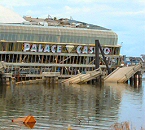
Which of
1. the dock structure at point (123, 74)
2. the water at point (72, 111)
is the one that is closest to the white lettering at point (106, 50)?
the dock structure at point (123, 74)

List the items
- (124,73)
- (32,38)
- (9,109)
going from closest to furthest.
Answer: (9,109) → (124,73) → (32,38)

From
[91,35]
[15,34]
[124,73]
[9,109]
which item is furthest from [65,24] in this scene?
[9,109]

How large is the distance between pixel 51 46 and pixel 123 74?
74.0 feet

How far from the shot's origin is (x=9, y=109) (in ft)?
218

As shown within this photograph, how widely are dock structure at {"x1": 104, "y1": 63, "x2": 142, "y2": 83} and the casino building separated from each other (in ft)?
43.2

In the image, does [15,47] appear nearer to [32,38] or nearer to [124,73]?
[32,38]

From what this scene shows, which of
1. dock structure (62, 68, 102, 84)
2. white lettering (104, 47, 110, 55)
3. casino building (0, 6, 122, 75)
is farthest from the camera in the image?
white lettering (104, 47, 110, 55)

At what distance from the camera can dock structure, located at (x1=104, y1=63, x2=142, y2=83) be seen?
5349 inches

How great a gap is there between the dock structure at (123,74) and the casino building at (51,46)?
1317cm

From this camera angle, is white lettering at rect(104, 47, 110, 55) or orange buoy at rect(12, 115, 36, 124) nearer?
orange buoy at rect(12, 115, 36, 124)

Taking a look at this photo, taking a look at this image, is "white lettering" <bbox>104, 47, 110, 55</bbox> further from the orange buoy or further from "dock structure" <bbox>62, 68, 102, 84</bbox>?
the orange buoy

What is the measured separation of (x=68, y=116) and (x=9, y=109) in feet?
30.2

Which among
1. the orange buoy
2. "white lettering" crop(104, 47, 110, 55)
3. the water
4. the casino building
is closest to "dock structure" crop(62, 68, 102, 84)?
the casino building

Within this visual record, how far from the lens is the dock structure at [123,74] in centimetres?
13588
